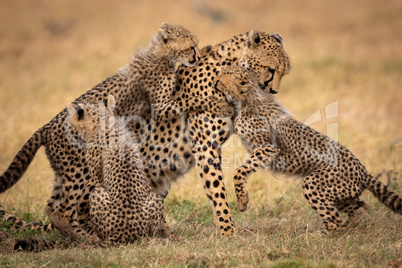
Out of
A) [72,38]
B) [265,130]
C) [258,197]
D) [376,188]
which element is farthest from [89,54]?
[376,188]

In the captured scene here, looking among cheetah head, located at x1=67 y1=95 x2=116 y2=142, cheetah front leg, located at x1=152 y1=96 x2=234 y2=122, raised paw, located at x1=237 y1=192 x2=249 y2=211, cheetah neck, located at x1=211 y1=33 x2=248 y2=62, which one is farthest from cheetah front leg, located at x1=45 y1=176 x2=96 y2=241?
cheetah neck, located at x1=211 y1=33 x2=248 y2=62

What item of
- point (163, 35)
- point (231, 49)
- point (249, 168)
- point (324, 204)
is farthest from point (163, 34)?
point (324, 204)

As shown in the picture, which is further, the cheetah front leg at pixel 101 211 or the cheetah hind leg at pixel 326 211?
the cheetah hind leg at pixel 326 211

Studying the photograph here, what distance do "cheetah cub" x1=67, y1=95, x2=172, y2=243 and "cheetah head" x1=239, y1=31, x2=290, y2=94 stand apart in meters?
1.17

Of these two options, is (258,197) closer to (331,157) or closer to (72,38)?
(331,157)

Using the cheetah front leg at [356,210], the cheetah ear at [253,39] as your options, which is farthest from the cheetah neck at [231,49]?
the cheetah front leg at [356,210]

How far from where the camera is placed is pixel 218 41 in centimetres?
1268

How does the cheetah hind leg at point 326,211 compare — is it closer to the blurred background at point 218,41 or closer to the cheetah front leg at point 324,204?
the cheetah front leg at point 324,204

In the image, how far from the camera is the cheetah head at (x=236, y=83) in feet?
15.3

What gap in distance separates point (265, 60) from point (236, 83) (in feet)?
1.10

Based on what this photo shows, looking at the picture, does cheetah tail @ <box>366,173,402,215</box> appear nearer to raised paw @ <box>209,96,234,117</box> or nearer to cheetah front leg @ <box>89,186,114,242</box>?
raised paw @ <box>209,96,234,117</box>

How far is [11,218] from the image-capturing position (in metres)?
4.77

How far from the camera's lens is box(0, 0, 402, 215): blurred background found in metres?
7.04

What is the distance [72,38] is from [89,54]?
3.74 feet
